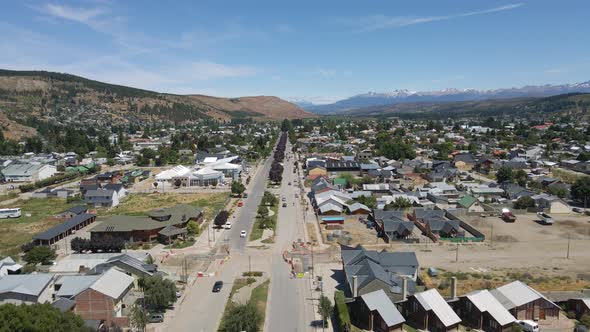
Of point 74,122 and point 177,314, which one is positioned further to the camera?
point 74,122

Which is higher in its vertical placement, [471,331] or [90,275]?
[90,275]

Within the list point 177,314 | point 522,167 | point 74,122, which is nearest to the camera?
point 177,314

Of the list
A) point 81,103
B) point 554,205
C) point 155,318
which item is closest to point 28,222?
point 155,318

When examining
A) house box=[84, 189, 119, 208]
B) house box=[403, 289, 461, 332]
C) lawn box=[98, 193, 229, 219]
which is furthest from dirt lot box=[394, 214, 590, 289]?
house box=[84, 189, 119, 208]

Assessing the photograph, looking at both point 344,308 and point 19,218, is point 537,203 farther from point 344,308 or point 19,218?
point 19,218

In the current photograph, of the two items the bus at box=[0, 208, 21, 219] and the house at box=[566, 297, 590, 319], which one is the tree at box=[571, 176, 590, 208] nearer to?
the house at box=[566, 297, 590, 319]

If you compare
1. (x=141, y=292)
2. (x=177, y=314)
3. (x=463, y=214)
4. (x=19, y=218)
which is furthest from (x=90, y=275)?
(x=463, y=214)

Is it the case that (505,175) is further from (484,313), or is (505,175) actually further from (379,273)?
(484,313)
